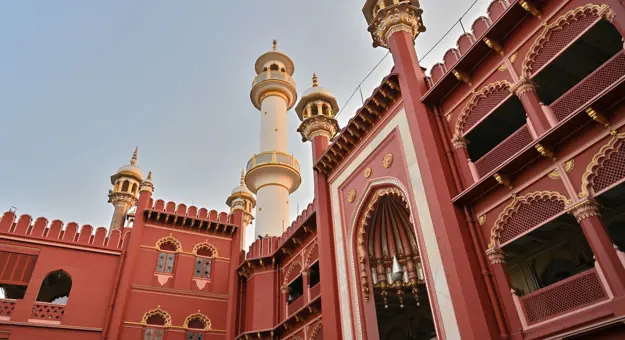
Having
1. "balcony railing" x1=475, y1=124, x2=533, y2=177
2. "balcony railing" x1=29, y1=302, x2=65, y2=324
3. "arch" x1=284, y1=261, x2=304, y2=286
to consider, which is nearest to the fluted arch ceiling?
"balcony railing" x1=475, y1=124, x2=533, y2=177

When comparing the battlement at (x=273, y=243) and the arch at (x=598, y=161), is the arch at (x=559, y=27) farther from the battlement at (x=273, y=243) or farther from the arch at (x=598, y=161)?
the battlement at (x=273, y=243)

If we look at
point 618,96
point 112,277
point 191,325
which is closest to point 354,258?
point 618,96

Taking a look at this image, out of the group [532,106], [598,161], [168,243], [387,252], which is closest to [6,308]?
[168,243]

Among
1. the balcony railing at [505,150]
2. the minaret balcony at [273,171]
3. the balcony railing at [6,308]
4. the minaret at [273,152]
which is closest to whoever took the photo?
the balcony railing at [505,150]

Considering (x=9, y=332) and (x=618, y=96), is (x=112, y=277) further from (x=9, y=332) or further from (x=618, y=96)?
(x=618, y=96)

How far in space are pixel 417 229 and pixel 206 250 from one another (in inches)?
500

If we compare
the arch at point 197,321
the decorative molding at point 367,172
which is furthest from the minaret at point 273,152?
the decorative molding at point 367,172

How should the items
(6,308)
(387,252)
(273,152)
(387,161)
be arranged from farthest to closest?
1. (273,152)
2. (6,308)
3. (387,252)
4. (387,161)

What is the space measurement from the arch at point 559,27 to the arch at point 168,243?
52.0 ft

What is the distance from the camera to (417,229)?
10.6 meters

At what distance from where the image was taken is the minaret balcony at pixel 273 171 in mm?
23906

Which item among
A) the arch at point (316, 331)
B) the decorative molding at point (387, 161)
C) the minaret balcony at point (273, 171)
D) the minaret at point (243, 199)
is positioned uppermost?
the minaret at point (243, 199)

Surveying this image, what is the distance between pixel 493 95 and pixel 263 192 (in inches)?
614

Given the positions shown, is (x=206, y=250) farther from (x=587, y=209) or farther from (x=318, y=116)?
(x=587, y=209)
